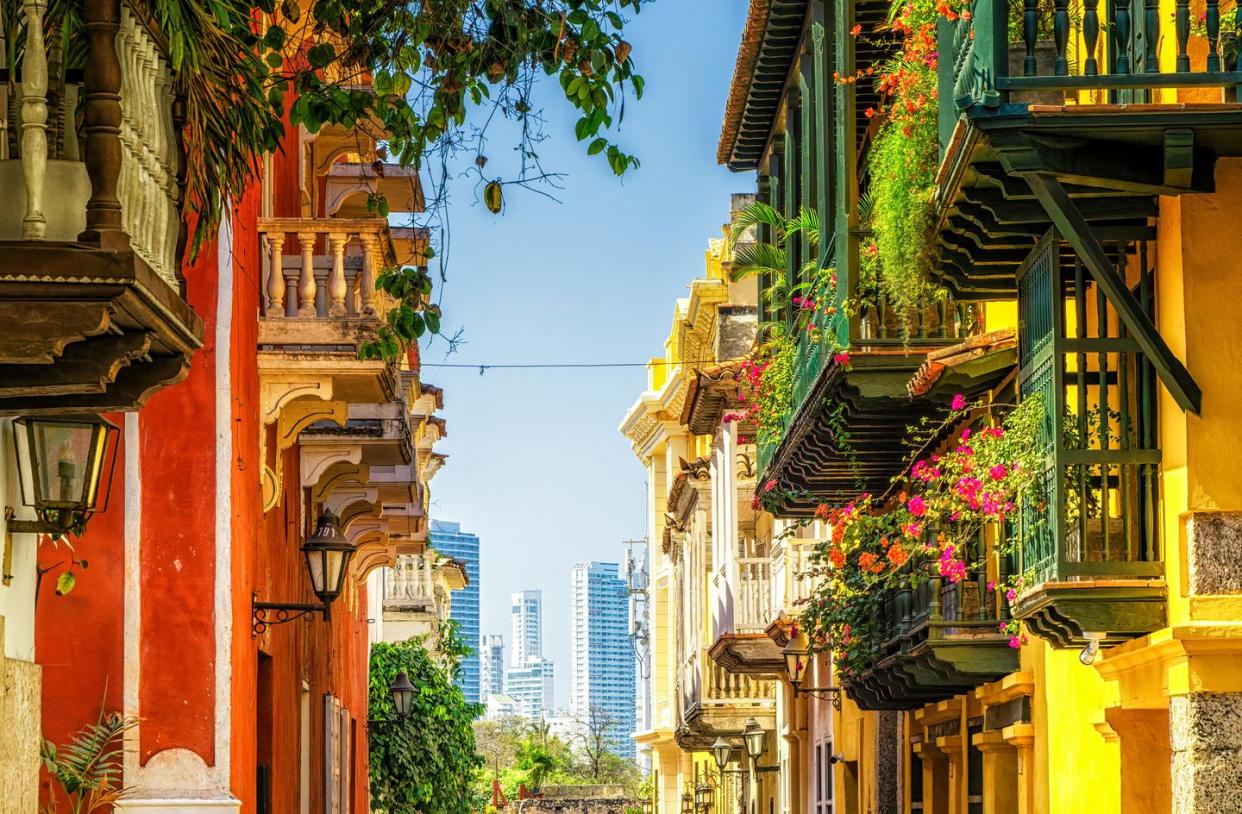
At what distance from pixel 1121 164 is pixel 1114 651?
2570 millimetres

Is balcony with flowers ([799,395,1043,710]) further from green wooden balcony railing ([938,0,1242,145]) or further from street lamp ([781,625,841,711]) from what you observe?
street lamp ([781,625,841,711])

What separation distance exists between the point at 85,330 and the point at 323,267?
301 inches

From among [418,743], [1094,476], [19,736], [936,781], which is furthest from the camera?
[418,743]

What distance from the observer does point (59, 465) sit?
8.64 metres

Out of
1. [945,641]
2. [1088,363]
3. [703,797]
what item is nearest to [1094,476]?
[1088,363]

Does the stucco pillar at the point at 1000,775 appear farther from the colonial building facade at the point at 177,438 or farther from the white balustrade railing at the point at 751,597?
the white balustrade railing at the point at 751,597

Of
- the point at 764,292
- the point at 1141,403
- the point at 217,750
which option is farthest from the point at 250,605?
the point at 764,292

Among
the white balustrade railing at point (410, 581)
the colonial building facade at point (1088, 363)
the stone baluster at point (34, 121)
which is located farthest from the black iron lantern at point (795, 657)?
the stone baluster at point (34, 121)

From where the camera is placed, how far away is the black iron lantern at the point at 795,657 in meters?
24.3

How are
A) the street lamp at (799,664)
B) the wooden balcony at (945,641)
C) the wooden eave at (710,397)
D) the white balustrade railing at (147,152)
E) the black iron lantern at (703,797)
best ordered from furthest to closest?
the black iron lantern at (703,797)
the wooden eave at (710,397)
the street lamp at (799,664)
the wooden balcony at (945,641)
the white balustrade railing at (147,152)

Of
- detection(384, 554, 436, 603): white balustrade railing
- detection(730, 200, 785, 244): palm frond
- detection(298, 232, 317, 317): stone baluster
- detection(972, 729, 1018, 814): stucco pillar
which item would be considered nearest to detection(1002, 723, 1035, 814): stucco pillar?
detection(972, 729, 1018, 814): stucco pillar

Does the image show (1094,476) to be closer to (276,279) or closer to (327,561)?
(276,279)

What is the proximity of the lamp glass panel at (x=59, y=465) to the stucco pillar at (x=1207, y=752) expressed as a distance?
4.68 m

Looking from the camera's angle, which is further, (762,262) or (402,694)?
(402,694)
